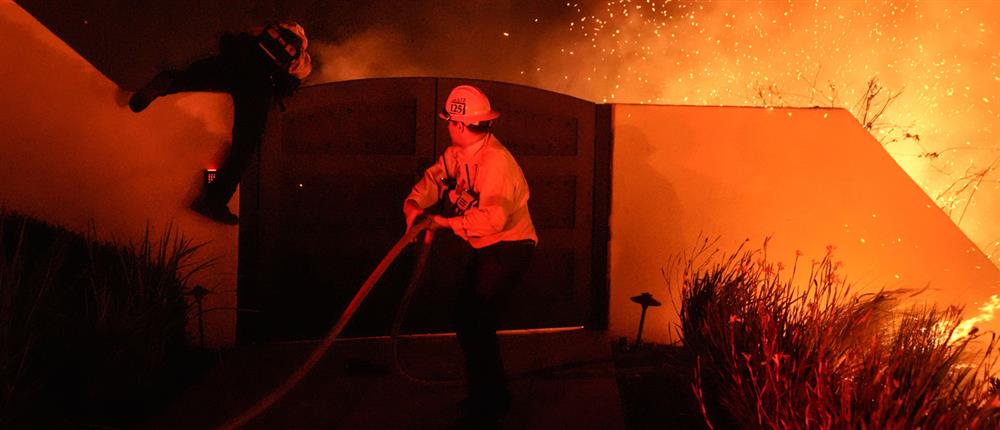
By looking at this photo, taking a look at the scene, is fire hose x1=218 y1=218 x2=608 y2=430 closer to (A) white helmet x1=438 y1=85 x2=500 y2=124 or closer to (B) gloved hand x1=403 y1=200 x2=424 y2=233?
(B) gloved hand x1=403 y1=200 x2=424 y2=233

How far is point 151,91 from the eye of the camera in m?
5.98

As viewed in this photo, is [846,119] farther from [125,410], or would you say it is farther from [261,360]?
[125,410]

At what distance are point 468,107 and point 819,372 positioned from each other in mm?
2155

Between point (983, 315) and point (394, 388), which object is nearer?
point (394, 388)

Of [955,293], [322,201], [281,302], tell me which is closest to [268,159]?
[322,201]

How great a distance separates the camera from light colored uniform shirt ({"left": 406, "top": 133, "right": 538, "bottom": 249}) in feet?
14.5

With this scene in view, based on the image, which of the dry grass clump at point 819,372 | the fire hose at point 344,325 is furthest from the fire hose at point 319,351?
the dry grass clump at point 819,372

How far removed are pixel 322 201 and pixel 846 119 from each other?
166 inches

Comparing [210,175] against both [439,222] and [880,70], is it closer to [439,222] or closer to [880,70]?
[439,222]

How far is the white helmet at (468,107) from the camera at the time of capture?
4.54m

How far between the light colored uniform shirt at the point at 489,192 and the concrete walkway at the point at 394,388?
113cm

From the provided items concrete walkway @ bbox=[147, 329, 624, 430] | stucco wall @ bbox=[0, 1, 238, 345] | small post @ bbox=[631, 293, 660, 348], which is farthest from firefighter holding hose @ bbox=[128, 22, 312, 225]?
small post @ bbox=[631, 293, 660, 348]

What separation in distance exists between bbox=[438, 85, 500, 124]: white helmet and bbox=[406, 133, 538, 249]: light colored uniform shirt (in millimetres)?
148

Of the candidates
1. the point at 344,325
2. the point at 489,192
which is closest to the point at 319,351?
the point at 344,325
